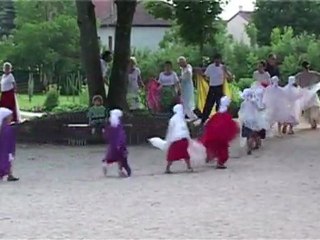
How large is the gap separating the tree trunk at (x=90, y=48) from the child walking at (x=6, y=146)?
26.8 ft

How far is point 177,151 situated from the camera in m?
15.2

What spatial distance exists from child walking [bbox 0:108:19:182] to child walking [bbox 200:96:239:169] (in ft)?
10.7

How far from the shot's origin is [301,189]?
13.0 metres

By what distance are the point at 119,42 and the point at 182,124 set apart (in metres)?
8.34

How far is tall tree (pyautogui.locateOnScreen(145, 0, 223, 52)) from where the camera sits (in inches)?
1030

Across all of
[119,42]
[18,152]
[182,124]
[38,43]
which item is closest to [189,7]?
[119,42]

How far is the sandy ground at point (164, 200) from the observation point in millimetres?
9797

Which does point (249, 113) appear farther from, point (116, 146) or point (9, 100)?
point (9, 100)

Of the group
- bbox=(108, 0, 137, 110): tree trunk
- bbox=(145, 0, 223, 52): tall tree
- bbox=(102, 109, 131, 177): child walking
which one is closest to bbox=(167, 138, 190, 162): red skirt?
bbox=(102, 109, 131, 177): child walking

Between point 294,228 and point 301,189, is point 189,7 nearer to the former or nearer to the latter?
point 301,189

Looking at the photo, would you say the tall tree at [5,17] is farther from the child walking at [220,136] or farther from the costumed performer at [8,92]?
the child walking at [220,136]

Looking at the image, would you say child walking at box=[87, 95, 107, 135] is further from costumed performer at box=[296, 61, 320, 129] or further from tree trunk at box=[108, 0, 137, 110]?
costumed performer at box=[296, 61, 320, 129]

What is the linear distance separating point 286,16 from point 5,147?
56.6 metres

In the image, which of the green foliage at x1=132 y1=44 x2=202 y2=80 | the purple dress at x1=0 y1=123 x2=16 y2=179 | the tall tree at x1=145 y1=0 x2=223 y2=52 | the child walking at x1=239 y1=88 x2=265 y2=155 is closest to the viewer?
the purple dress at x1=0 y1=123 x2=16 y2=179
